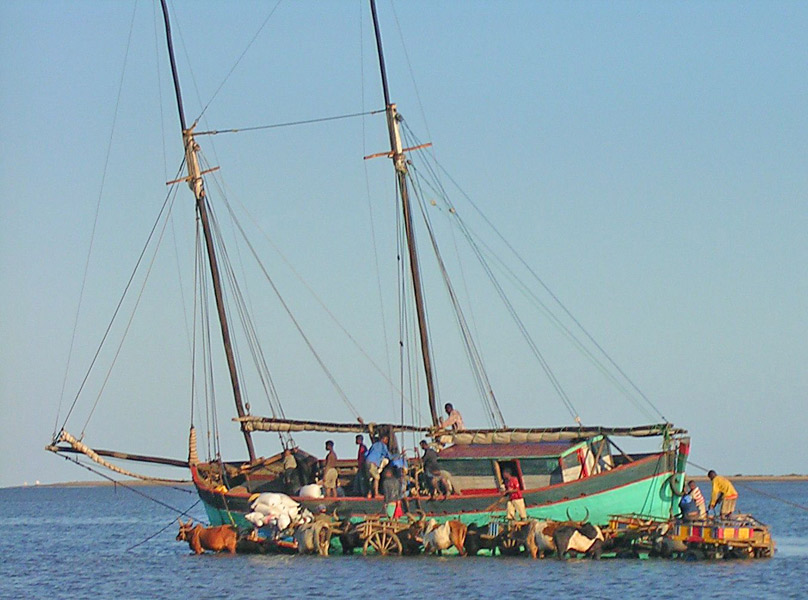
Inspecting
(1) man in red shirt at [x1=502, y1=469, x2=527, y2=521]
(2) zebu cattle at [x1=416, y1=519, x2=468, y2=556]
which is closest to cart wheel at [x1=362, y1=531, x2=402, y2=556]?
(2) zebu cattle at [x1=416, y1=519, x2=468, y2=556]

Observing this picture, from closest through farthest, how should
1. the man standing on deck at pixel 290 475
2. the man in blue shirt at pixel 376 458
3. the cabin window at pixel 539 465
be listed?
the cabin window at pixel 539 465
the man in blue shirt at pixel 376 458
the man standing on deck at pixel 290 475

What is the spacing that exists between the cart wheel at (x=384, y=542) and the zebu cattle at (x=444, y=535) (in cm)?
107

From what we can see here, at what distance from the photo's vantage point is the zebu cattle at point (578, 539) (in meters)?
42.6

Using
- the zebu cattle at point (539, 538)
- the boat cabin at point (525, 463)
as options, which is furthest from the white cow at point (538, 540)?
the boat cabin at point (525, 463)

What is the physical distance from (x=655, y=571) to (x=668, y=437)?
493cm

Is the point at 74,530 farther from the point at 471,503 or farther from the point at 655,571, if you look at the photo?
the point at 655,571

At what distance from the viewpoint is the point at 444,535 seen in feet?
143

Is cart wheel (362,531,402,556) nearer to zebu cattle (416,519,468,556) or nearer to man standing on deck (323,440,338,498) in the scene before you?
zebu cattle (416,519,468,556)

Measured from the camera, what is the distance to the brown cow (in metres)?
47.8

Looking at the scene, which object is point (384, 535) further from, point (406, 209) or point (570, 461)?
point (406, 209)

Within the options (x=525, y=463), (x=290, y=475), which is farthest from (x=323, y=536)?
(x=525, y=463)

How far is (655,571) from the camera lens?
135 ft

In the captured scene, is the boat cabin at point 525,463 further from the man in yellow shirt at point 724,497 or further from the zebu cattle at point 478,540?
the man in yellow shirt at point 724,497

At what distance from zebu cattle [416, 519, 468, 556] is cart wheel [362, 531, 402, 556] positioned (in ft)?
3.53
